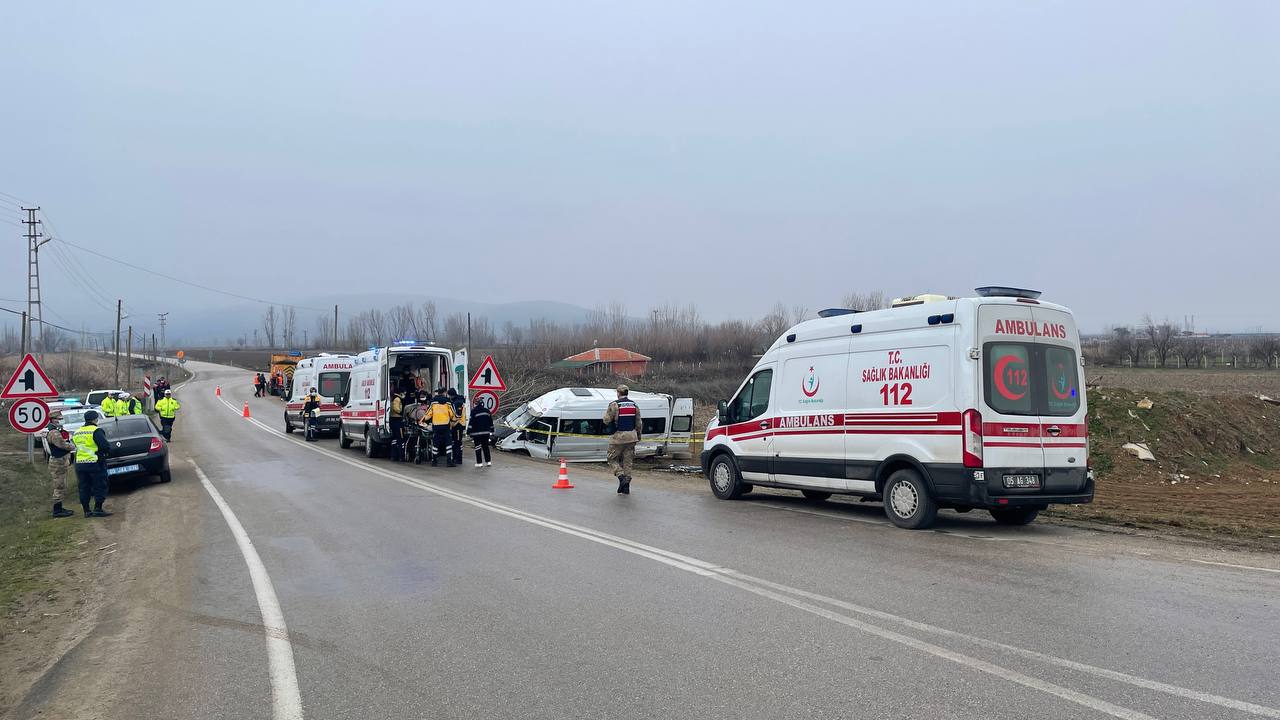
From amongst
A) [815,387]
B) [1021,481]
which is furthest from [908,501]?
[815,387]

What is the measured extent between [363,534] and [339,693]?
18.2 feet

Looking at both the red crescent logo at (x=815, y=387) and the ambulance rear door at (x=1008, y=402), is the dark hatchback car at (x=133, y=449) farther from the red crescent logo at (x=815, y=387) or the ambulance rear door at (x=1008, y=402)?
the ambulance rear door at (x=1008, y=402)

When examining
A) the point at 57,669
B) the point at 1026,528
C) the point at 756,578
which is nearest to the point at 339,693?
the point at 57,669

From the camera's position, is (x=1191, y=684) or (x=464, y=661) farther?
(x=464, y=661)

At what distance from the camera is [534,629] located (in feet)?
19.4

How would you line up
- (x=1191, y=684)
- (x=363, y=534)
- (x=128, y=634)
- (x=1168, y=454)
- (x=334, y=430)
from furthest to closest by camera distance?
1. (x=334, y=430)
2. (x=1168, y=454)
3. (x=363, y=534)
4. (x=128, y=634)
5. (x=1191, y=684)

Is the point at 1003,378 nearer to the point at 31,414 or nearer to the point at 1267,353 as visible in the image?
the point at 31,414

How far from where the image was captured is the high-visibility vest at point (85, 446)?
1297cm

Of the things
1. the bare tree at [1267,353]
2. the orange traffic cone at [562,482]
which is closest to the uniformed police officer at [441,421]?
the orange traffic cone at [562,482]

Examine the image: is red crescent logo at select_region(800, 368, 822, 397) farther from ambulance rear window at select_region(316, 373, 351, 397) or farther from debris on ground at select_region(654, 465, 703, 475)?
ambulance rear window at select_region(316, 373, 351, 397)

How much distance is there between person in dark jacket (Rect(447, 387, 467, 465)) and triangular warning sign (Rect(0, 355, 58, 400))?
24.7ft

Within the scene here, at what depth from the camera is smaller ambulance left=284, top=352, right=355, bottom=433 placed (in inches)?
1087

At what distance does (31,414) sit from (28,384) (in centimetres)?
58

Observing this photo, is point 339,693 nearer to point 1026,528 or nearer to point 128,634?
point 128,634
